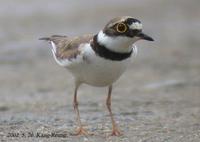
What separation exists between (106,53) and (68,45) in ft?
2.74

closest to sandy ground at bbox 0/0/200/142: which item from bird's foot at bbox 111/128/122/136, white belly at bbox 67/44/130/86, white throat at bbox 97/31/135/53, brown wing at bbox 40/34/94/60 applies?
bird's foot at bbox 111/128/122/136

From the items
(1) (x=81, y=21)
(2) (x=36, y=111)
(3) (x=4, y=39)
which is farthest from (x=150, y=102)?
(1) (x=81, y=21)

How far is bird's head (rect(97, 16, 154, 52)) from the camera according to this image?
21.4ft

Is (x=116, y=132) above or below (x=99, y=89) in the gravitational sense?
below

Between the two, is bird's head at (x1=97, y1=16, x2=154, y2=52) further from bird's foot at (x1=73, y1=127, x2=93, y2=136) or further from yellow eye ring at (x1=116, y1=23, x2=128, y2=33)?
bird's foot at (x1=73, y1=127, x2=93, y2=136)

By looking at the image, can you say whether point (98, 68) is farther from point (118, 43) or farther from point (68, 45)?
point (68, 45)

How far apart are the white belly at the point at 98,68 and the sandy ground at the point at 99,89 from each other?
0.59 m

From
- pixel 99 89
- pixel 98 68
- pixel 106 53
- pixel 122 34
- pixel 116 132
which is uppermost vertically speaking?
pixel 122 34

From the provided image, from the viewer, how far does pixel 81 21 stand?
15289 millimetres

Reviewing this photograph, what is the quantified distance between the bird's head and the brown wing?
0.37 metres

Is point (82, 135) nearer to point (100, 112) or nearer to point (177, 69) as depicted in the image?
point (100, 112)

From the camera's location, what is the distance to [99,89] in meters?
10.4

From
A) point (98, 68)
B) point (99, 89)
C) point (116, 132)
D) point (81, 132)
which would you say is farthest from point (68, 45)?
point (99, 89)

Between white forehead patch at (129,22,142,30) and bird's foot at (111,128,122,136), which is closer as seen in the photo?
white forehead patch at (129,22,142,30)
